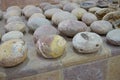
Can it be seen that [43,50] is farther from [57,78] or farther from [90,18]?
[90,18]

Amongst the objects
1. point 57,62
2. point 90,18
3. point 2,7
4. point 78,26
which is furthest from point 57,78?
point 2,7

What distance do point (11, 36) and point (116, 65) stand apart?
0.33 meters

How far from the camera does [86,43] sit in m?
0.49

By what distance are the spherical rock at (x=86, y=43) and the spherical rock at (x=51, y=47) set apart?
0.04 metres

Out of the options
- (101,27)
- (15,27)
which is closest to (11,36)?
(15,27)

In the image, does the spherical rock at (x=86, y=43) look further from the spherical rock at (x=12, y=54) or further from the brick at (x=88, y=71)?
the spherical rock at (x=12, y=54)

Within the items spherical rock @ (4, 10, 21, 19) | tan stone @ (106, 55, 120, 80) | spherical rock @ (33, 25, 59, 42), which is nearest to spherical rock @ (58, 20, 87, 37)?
spherical rock @ (33, 25, 59, 42)

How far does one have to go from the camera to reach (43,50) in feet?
1.56

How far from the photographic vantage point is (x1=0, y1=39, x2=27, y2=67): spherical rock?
0.43 metres

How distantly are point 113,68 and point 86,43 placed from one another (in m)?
0.14

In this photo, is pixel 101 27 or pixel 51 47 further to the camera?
pixel 101 27

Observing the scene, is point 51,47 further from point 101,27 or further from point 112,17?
point 112,17

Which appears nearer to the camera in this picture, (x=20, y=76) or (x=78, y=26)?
(x=20, y=76)

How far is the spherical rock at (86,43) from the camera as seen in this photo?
0.49m
